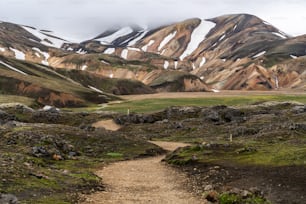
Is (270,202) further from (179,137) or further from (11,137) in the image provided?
(179,137)

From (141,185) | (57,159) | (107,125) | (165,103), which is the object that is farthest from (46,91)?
(141,185)

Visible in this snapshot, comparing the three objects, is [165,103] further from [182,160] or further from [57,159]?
[57,159]

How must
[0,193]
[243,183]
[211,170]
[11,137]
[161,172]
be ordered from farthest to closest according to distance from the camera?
[11,137] < [161,172] < [211,170] < [243,183] < [0,193]

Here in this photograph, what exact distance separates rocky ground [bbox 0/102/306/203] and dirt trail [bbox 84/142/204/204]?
901mm

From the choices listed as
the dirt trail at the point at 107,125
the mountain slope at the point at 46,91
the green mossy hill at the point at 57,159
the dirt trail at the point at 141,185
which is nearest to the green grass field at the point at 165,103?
the mountain slope at the point at 46,91

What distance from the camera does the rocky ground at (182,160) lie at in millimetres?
26438

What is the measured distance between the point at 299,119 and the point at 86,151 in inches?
1516

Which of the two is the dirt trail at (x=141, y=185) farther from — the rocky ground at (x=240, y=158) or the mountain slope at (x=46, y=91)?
the mountain slope at (x=46, y=91)

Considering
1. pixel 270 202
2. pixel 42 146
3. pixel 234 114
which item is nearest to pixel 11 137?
pixel 42 146

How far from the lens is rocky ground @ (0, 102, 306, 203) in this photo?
26.4 metres

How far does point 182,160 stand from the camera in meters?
42.2

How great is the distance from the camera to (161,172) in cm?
3912

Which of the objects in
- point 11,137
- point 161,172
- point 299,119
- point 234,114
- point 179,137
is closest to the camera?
point 161,172

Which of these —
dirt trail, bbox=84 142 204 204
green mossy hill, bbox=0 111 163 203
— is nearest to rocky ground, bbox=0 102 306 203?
green mossy hill, bbox=0 111 163 203
